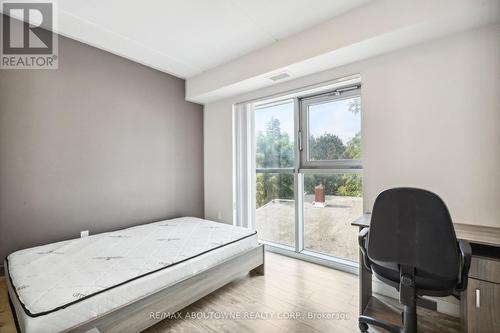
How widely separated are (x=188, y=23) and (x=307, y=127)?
188cm

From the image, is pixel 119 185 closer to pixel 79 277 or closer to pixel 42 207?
pixel 42 207

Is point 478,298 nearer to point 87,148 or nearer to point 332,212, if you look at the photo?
point 332,212

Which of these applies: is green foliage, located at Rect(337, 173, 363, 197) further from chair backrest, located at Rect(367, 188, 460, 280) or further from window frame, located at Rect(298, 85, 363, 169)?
chair backrest, located at Rect(367, 188, 460, 280)

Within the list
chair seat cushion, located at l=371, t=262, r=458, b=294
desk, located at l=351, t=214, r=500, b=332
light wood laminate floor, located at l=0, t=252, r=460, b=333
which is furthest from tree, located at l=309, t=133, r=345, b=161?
chair seat cushion, located at l=371, t=262, r=458, b=294

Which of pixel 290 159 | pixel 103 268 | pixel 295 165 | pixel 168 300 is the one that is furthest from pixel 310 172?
pixel 103 268

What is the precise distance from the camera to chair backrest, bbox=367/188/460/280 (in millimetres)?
1223

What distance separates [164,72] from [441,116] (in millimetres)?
3489

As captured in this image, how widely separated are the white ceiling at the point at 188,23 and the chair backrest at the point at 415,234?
1782 millimetres

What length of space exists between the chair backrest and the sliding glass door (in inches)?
51.4

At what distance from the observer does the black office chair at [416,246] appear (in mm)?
1227

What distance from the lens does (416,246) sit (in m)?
1.27

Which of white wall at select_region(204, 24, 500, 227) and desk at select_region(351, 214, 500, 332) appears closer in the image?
desk at select_region(351, 214, 500, 332)

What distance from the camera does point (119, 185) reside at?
2.96 meters

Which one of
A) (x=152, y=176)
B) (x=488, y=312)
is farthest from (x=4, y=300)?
(x=488, y=312)
